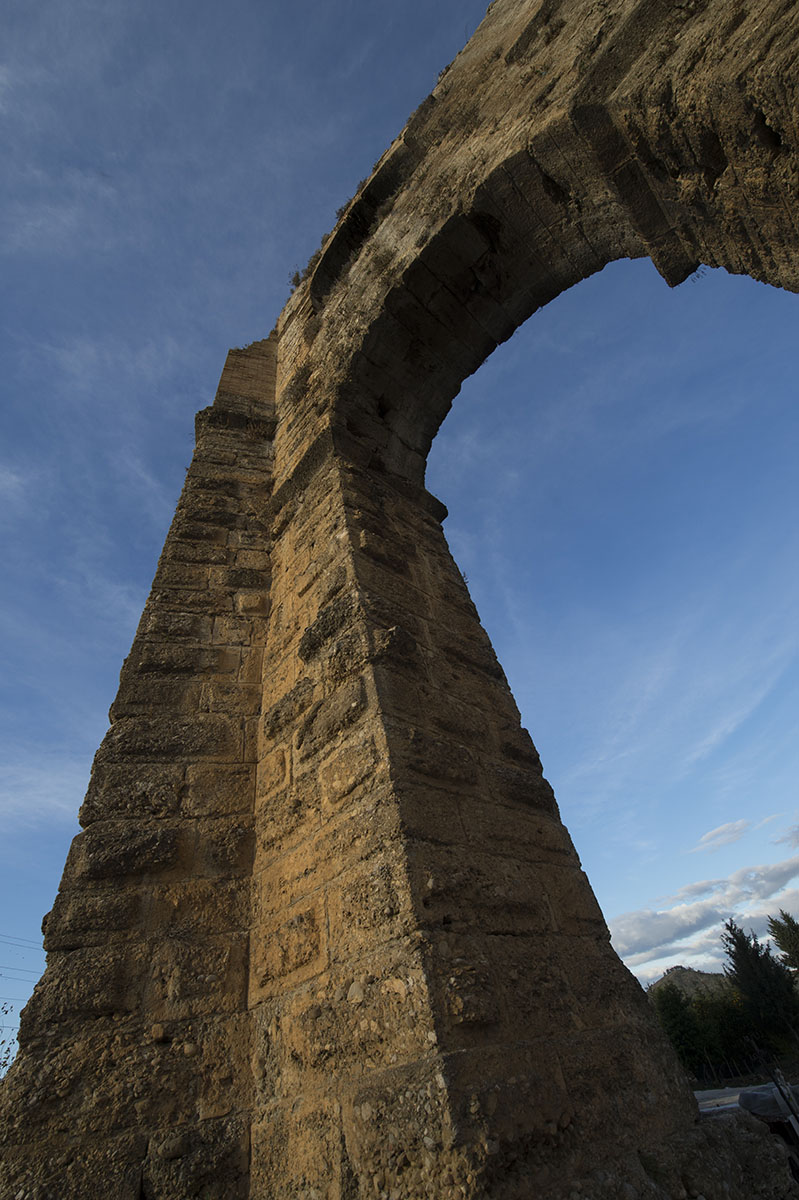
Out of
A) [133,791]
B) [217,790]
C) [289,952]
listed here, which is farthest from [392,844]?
[133,791]

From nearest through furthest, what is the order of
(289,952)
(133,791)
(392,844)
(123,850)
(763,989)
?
(392,844) → (289,952) → (123,850) → (133,791) → (763,989)

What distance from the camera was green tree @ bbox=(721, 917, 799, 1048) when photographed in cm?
2564

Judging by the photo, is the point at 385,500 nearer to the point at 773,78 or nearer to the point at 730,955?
the point at 773,78

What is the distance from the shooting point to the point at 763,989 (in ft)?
86.8

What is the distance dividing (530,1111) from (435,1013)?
318 millimetres

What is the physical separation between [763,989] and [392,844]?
33.4m

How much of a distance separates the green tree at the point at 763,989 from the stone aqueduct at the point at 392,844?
31569 millimetres

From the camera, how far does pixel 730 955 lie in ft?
93.2

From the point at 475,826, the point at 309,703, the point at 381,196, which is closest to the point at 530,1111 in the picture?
the point at 475,826

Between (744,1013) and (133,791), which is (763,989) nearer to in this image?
(744,1013)

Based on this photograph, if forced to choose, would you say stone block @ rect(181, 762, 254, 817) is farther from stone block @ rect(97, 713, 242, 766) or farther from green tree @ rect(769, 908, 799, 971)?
green tree @ rect(769, 908, 799, 971)

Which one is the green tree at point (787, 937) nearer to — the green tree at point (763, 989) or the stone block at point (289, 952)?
the green tree at point (763, 989)

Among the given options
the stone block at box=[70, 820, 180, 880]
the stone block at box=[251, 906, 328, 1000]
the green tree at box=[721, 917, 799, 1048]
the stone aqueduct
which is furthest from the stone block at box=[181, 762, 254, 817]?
the green tree at box=[721, 917, 799, 1048]

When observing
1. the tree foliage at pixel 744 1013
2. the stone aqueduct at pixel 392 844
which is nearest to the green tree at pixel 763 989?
the tree foliage at pixel 744 1013
